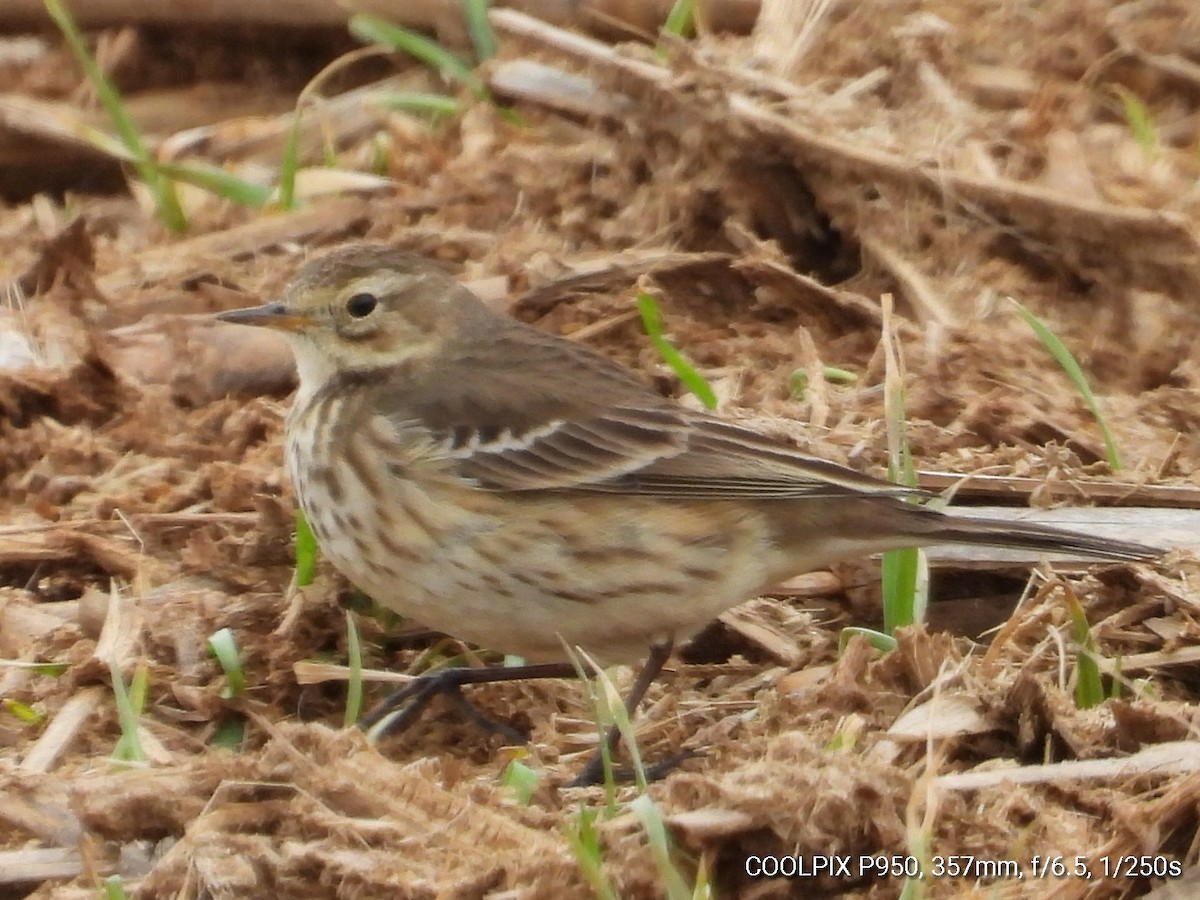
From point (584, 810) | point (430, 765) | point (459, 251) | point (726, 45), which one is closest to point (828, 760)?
point (584, 810)

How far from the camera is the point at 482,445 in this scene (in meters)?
4.42

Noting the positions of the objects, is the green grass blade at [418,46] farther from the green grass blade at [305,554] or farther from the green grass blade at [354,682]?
the green grass blade at [354,682]

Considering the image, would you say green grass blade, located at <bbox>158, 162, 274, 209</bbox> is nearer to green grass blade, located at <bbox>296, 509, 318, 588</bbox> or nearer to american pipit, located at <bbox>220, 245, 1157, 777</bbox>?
american pipit, located at <bbox>220, 245, 1157, 777</bbox>

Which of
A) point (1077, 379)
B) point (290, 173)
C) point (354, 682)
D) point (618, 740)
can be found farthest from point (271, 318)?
point (1077, 379)

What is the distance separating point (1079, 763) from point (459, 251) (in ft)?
10.0

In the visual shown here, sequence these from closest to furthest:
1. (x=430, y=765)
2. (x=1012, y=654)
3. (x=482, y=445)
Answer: (x=430, y=765) < (x=1012, y=654) < (x=482, y=445)

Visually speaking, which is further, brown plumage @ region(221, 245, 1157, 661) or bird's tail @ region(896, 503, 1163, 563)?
brown plumage @ region(221, 245, 1157, 661)

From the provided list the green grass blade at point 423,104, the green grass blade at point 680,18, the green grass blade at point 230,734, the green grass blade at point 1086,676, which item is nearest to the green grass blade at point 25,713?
the green grass blade at point 230,734

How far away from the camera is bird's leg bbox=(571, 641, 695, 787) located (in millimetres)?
3814

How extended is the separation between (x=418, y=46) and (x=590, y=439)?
2725 mm

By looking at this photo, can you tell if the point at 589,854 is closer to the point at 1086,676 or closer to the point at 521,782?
the point at 521,782

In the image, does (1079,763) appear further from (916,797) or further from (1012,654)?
(1012,654)

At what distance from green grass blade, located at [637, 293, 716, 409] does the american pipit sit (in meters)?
0.34

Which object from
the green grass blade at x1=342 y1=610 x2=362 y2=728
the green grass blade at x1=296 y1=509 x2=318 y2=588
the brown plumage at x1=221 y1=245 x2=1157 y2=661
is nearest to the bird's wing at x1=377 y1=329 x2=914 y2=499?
the brown plumage at x1=221 y1=245 x2=1157 y2=661
